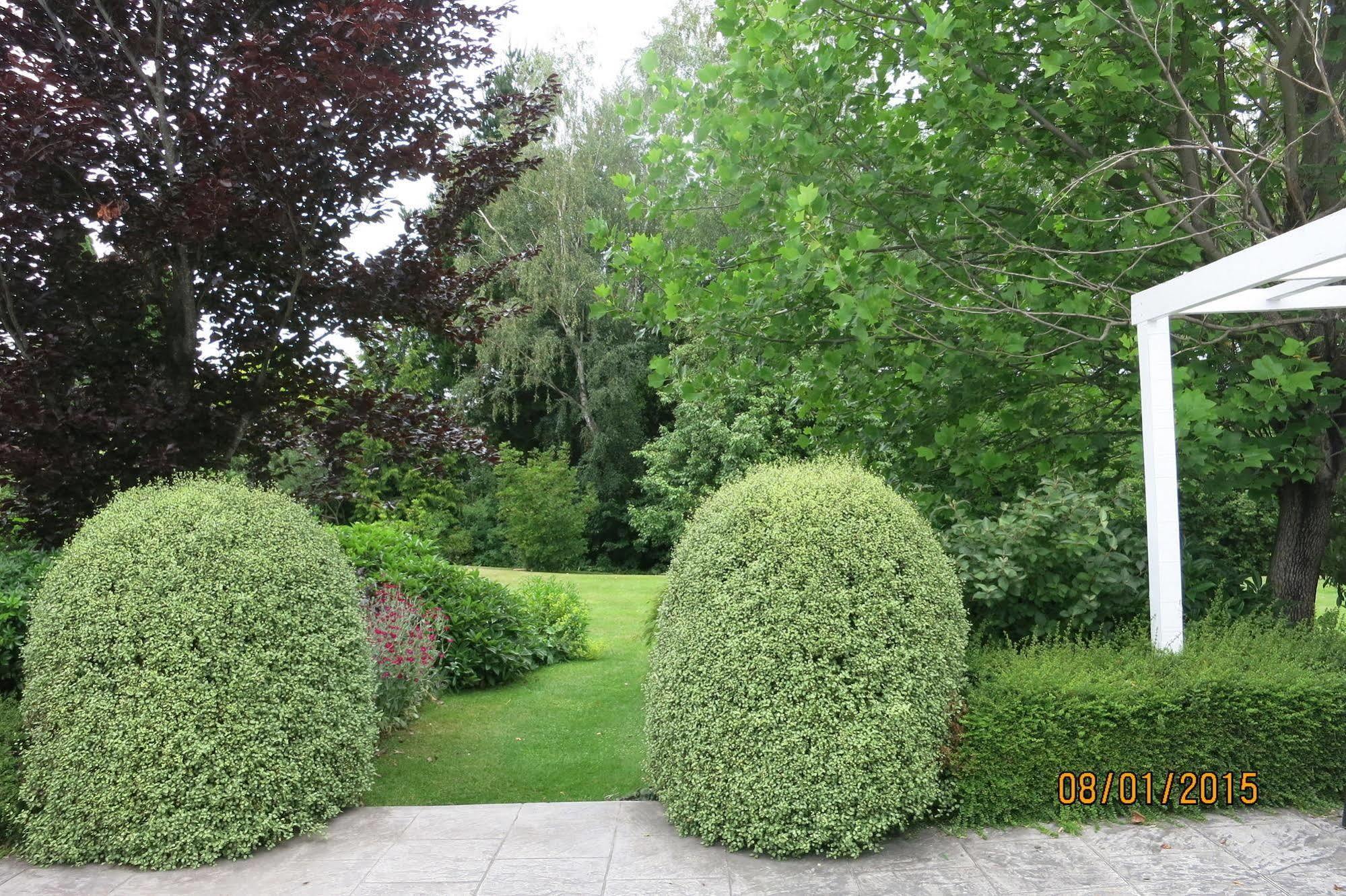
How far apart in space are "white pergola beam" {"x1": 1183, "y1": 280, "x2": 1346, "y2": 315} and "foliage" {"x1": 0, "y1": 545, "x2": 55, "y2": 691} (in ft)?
19.4

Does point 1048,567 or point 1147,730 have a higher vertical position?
point 1048,567

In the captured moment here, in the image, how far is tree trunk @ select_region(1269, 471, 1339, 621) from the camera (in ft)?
18.3

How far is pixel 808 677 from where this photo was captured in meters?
3.82

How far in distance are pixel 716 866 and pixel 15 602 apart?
3.66 meters

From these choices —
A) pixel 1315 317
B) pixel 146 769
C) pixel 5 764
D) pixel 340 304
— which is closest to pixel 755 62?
pixel 340 304

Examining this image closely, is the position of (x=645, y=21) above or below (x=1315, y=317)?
above

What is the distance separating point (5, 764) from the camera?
13.2ft

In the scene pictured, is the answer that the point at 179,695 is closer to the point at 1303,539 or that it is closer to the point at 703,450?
the point at 1303,539

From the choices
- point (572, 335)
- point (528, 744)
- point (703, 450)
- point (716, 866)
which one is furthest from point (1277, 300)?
point (572, 335)

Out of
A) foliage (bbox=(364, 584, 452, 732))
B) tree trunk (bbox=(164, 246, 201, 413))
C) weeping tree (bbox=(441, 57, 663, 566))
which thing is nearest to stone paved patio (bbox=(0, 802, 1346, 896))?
foliage (bbox=(364, 584, 452, 732))

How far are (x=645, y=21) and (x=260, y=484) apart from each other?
1961 cm

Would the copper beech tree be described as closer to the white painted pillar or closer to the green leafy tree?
the green leafy tree

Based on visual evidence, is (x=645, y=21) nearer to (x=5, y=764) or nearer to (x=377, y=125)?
(x=377, y=125)

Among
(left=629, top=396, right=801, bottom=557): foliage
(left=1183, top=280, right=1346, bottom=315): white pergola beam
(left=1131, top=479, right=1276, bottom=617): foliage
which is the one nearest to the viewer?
(left=1183, top=280, right=1346, bottom=315): white pergola beam
